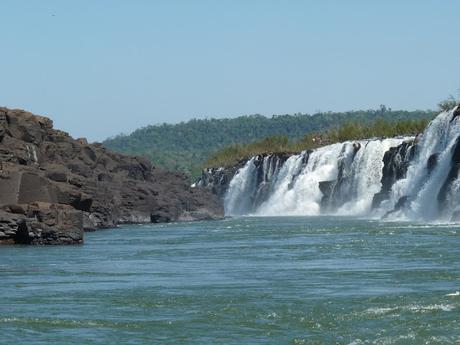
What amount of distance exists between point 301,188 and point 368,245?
222ft

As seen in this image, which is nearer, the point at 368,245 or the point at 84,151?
the point at 368,245

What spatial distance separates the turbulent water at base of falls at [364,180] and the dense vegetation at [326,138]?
248 inches

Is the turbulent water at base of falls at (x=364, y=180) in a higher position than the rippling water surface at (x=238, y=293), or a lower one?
higher

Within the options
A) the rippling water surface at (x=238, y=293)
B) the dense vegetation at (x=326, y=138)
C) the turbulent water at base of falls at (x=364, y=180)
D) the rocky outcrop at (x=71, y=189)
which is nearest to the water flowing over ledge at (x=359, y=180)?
the turbulent water at base of falls at (x=364, y=180)

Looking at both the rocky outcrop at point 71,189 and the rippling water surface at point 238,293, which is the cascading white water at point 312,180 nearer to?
the rocky outcrop at point 71,189

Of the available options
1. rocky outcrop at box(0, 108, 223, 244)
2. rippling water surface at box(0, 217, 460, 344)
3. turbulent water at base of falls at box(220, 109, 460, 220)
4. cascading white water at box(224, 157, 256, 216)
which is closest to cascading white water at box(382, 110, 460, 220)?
turbulent water at base of falls at box(220, 109, 460, 220)

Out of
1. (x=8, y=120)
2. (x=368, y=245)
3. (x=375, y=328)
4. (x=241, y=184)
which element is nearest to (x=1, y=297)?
(x=375, y=328)

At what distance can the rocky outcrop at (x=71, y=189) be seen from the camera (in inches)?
2239

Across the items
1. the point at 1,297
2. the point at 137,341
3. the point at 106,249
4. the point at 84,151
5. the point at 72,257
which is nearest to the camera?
the point at 137,341

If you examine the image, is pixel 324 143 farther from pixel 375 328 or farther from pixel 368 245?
pixel 375 328

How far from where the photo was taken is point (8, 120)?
80875 millimetres

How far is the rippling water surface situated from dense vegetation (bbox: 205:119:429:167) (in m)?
71.5

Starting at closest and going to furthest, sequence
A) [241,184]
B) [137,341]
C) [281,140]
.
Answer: [137,341] < [241,184] < [281,140]

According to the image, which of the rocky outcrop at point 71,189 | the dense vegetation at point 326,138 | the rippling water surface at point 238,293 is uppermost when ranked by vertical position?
the dense vegetation at point 326,138
